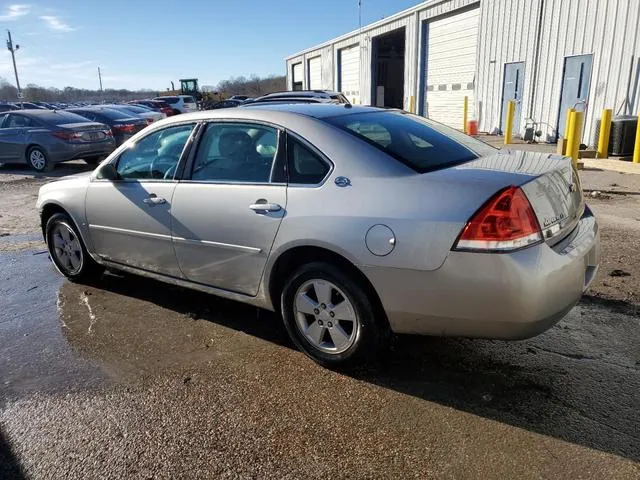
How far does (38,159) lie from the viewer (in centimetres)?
1263

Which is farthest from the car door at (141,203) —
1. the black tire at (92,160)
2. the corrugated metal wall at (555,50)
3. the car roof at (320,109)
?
the corrugated metal wall at (555,50)

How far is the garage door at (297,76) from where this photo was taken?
135 feet

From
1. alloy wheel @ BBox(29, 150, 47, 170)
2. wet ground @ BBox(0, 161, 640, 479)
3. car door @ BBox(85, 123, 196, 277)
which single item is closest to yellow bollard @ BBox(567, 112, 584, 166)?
wet ground @ BBox(0, 161, 640, 479)

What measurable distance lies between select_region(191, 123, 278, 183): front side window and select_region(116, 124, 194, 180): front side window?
237 millimetres

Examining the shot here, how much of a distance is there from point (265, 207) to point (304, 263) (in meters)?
0.42

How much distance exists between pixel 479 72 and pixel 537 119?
3703 mm

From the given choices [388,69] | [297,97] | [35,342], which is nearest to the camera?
[35,342]

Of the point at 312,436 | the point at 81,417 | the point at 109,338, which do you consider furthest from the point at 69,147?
the point at 312,436

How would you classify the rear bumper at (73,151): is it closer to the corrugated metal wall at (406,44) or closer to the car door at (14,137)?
the car door at (14,137)

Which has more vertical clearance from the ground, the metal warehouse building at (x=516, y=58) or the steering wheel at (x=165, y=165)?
the metal warehouse building at (x=516, y=58)

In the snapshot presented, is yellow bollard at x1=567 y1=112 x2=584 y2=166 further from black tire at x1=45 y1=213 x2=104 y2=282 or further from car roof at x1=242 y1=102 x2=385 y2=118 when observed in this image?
black tire at x1=45 y1=213 x2=104 y2=282

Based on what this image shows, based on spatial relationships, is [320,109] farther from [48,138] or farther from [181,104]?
[181,104]

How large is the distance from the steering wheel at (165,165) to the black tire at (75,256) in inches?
47.2

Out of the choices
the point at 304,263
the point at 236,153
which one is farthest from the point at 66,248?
the point at 304,263
